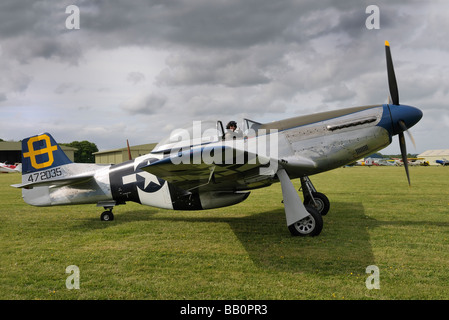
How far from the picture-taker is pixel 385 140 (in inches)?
257

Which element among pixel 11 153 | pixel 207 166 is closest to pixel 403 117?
pixel 207 166

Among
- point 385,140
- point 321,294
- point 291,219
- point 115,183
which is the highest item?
point 385,140

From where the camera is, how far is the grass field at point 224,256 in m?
3.65

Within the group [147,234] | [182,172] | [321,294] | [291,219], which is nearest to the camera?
[321,294]

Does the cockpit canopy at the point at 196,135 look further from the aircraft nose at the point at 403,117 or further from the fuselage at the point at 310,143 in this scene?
the aircraft nose at the point at 403,117

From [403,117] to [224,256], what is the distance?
15.1ft

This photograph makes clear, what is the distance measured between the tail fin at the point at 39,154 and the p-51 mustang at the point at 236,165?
0.8 inches

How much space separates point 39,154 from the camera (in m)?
7.61

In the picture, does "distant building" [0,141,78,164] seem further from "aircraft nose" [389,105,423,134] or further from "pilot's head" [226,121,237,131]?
"aircraft nose" [389,105,423,134]

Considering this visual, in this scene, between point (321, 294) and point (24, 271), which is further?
point (24, 271)

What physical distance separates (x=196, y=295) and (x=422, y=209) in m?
7.93

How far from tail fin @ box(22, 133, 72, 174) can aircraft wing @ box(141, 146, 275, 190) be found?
3629 millimetres

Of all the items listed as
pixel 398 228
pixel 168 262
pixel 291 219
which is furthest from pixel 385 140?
pixel 168 262

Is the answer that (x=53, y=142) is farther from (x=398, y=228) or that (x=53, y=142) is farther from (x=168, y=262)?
(x=398, y=228)
